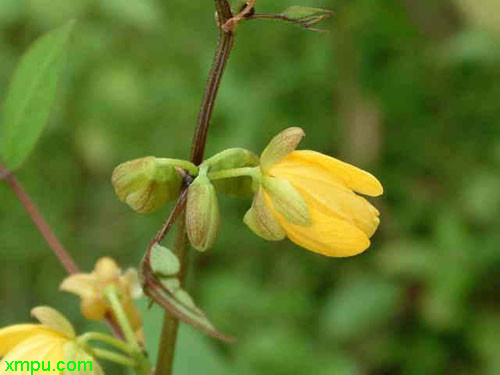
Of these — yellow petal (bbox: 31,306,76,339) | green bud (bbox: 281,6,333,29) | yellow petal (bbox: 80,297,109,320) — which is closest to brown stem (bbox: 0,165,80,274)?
yellow petal (bbox: 80,297,109,320)

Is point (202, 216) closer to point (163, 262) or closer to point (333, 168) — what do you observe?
point (163, 262)

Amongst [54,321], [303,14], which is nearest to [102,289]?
[54,321]

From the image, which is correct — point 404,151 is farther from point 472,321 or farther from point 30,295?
point 30,295

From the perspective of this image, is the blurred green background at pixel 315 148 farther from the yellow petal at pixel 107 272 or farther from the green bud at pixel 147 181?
the green bud at pixel 147 181

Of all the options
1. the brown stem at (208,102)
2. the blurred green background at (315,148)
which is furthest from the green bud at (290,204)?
the blurred green background at (315,148)

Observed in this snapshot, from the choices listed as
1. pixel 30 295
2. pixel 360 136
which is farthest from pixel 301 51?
pixel 30 295
